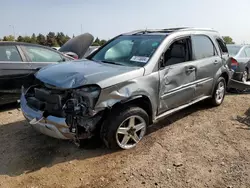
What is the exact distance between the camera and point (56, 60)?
18.9ft

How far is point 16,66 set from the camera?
5051 millimetres

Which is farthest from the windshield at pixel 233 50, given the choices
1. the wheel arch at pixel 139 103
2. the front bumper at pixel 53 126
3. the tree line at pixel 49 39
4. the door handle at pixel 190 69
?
the tree line at pixel 49 39

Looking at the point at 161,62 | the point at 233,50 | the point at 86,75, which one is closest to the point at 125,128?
the point at 86,75

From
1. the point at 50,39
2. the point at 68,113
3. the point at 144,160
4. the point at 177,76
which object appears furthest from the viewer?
the point at 50,39

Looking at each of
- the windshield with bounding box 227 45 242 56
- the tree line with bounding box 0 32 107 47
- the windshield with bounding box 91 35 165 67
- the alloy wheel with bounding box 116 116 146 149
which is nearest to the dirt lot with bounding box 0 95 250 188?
the alloy wheel with bounding box 116 116 146 149

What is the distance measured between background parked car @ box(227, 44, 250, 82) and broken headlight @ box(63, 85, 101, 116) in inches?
206

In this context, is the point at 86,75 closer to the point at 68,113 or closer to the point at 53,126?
the point at 68,113

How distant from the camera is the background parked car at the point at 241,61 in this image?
24.6ft

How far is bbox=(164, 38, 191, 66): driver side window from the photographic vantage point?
3951mm

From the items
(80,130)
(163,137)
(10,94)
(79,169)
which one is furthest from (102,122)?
(10,94)

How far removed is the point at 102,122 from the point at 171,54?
1680 mm

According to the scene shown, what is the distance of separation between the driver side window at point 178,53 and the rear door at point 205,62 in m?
0.20

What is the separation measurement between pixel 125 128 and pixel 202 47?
2.44m

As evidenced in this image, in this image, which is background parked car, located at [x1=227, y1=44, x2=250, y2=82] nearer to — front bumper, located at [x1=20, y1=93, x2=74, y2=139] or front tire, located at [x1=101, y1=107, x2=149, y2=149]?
front tire, located at [x1=101, y1=107, x2=149, y2=149]
